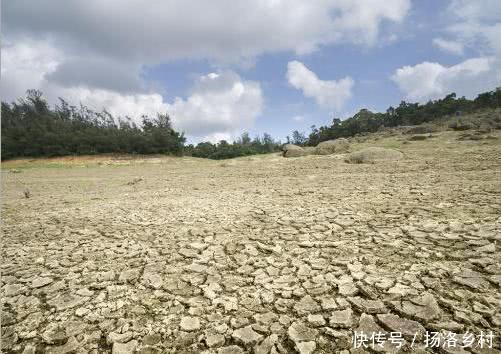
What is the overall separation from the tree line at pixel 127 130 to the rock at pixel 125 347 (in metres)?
33.8

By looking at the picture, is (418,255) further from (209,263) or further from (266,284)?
(209,263)

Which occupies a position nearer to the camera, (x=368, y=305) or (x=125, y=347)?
(x=125, y=347)

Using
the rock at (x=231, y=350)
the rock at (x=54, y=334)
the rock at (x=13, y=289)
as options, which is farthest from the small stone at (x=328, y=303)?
the rock at (x=13, y=289)

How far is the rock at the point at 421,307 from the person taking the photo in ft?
7.83

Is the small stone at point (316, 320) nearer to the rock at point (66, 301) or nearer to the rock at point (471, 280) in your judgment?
the rock at point (471, 280)

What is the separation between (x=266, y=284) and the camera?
297cm

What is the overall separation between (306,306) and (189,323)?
99cm

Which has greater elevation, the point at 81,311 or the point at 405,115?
the point at 405,115

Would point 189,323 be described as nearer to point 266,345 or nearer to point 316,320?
point 266,345

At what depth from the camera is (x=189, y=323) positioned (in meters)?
2.50

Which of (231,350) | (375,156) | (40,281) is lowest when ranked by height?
(231,350)

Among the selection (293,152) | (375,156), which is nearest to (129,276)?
(375,156)

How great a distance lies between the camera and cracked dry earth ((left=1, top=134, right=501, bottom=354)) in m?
2.35

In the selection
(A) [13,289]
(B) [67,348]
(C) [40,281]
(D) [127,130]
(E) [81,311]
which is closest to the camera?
(B) [67,348]
